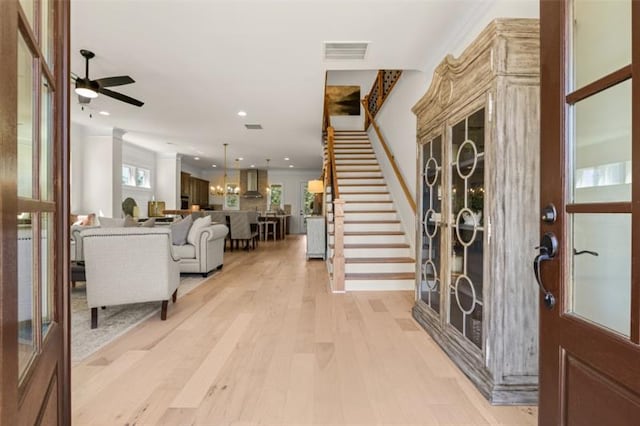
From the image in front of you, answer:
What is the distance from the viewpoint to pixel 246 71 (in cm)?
429

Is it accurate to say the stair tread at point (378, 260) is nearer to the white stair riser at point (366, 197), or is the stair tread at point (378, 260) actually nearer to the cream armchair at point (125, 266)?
the white stair riser at point (366, 197)

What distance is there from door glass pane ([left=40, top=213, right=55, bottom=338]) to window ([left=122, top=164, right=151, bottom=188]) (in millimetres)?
8785

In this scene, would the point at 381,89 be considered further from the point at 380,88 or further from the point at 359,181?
the point at 359,181

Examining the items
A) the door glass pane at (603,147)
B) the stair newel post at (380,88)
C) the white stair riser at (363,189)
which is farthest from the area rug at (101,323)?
the stair newel post at (380,88)

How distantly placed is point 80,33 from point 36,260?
3583 millimetres

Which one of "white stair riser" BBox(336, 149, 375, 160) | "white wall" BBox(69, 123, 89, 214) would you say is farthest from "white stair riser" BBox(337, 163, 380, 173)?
"white wall" BBox(69, 123, 89, 214)

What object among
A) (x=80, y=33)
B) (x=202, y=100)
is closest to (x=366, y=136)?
(x=202, y=100)

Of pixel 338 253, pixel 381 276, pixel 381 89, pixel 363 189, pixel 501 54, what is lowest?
pixel 381 276

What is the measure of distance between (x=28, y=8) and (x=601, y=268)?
5.81 feet

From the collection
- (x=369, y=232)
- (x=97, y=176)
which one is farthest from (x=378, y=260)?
(x=97, y=176)

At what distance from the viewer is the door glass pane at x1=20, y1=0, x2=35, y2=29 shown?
2.34 ft

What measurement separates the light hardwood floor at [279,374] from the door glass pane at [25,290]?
1106mm

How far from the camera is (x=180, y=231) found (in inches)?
193

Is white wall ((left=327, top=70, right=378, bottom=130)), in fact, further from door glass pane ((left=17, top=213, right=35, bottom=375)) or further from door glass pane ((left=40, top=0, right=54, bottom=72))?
door glass pane ((left=17, top=213, right=35, bottom=375))
